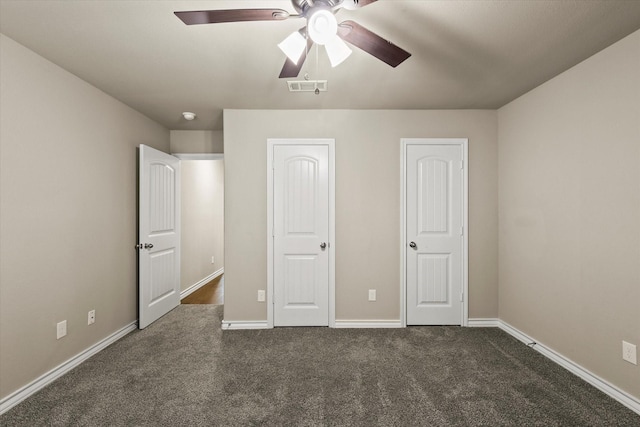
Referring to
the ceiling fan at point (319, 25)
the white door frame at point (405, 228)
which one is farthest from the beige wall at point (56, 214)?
the white door frame at point (405, 228)

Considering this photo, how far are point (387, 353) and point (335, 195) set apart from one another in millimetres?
1631

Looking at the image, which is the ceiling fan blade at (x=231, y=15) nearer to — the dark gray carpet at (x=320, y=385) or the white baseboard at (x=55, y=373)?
the dark gray carpet at (x=320, y=385)

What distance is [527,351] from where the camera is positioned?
2633 millimetres

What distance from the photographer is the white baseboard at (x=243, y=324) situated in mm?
3191

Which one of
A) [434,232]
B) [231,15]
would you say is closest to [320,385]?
[434,232]

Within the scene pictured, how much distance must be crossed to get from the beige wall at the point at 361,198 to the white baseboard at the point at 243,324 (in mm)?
54

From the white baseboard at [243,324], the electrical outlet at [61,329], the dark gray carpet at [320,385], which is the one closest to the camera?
the dark gray carpet at [320,385]

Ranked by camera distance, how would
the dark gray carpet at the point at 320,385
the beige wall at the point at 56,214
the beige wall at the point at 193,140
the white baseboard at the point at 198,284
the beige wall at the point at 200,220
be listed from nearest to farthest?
1. the dark gray carpet at the point at 320,385
2. the beige wall at the point at 56,214
3. the beige wall at the point at 193,140
4. the white baseboard at the point at 198,284
5. the beige wall at the point at 200,220

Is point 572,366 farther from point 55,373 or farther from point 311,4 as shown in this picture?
point 55,373

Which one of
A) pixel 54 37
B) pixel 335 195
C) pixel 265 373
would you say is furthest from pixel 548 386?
pixel 54 37

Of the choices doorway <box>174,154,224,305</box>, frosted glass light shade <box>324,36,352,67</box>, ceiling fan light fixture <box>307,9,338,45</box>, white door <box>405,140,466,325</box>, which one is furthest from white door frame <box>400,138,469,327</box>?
doorway <box>174,154,224,305</box>

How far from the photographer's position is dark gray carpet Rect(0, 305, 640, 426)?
5.97 ft

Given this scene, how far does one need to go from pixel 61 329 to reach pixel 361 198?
9.42 ft

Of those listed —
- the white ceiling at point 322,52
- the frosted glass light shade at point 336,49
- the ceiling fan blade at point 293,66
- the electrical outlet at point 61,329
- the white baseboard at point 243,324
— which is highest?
the white ceiling at point 322,52
